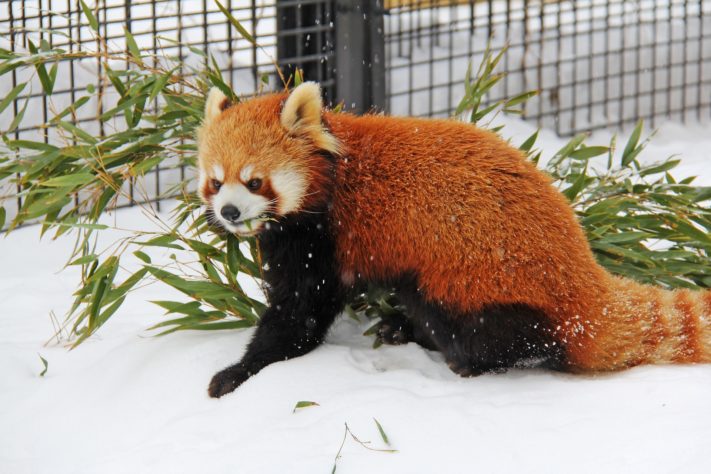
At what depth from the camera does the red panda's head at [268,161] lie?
2617 mm

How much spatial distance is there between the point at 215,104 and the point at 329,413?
89cm

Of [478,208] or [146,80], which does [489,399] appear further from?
[146,80]

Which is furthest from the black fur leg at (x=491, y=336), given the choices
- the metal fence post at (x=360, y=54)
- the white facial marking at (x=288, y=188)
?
the metal fence post at (x=360, y=54)

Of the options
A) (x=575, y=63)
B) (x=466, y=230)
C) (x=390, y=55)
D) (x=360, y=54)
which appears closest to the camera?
(x=466, y=230)

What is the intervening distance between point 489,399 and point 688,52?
16.6 ft

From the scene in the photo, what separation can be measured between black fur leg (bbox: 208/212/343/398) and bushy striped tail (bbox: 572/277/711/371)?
67cm

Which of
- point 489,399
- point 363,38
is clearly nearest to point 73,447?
point 489,399

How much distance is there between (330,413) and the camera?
97.7 inches

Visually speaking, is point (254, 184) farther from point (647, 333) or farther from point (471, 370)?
point (647, 333)

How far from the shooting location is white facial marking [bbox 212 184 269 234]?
2.59 meters

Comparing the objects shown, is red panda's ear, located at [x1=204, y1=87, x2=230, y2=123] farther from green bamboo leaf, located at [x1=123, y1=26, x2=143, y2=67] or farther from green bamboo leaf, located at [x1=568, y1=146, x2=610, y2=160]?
green bamboo leaf, located at [x1=568, y1=146, x2=610, y2=160]

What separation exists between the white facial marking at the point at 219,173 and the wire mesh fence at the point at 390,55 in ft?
5.10

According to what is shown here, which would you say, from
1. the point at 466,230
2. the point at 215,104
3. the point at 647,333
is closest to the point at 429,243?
the point at 466,230

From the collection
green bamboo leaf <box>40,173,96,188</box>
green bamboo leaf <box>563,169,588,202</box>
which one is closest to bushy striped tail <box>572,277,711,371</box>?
green bamboo leaf <box>563,169,588,202</box>
